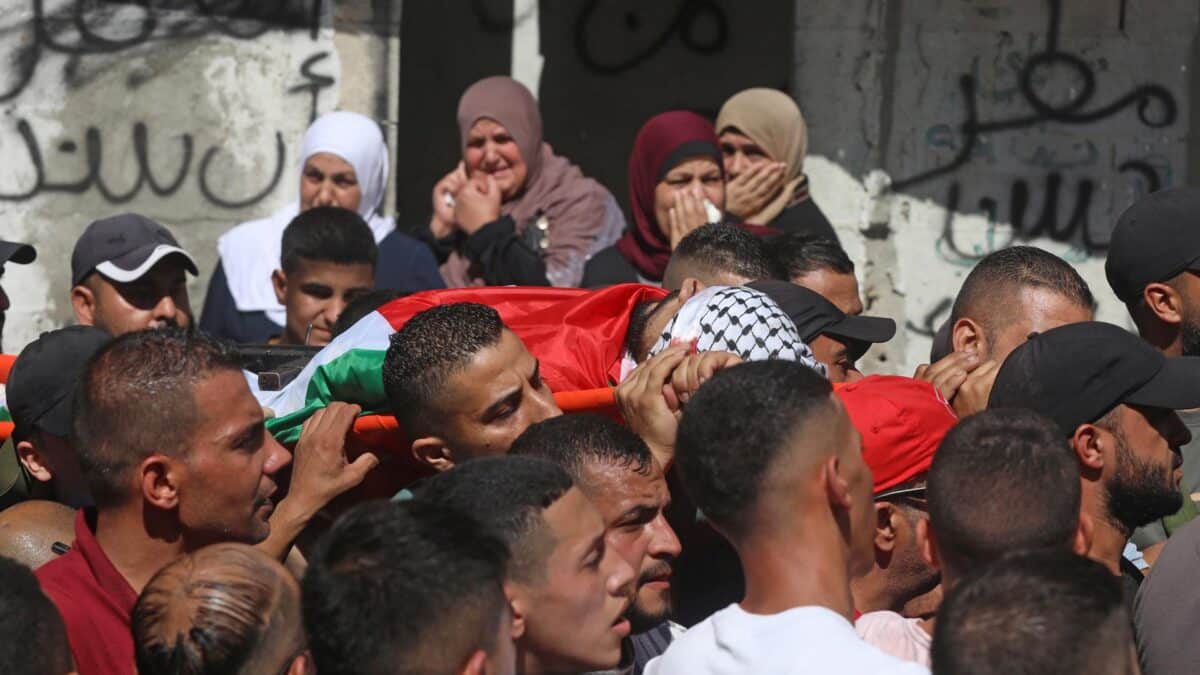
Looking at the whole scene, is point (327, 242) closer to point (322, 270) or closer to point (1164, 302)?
point (322, 270)

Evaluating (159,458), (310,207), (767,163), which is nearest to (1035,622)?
(159,458)

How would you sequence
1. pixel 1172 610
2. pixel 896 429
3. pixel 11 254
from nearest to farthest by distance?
pixel 1172 610 → pixel 896 429 → pixel 11 254

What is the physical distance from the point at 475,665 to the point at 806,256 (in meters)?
3.02

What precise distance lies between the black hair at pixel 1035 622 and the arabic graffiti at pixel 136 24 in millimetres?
5760

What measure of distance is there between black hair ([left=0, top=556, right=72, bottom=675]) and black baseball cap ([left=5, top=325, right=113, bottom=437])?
56.2 inches

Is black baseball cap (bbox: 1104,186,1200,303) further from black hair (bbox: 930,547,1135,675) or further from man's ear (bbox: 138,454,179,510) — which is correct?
man's ear (bbox: 138,454,179,510)

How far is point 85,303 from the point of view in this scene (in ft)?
19.7

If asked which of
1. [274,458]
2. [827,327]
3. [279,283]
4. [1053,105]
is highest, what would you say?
[1053,105]

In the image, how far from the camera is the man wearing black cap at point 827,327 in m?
4.57

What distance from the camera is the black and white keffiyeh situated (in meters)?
3.92

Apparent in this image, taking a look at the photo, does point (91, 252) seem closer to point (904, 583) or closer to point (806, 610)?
point (904, 583)

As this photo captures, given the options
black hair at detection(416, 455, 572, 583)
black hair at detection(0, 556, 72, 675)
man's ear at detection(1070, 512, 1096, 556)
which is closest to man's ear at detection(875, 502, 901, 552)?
man's ear at detection(1070, 512, 1096, 556)

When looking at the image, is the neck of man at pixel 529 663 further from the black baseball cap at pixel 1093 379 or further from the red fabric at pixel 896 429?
the black baseball cap at pixel 1093 379

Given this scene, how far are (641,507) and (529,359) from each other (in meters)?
0.54
